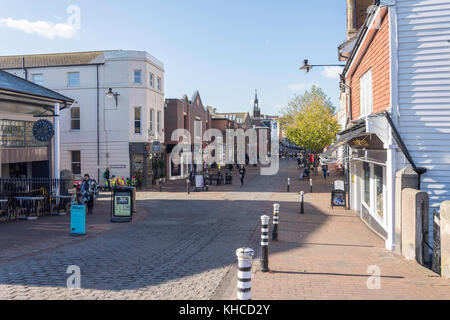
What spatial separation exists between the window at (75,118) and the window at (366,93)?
22.0 m

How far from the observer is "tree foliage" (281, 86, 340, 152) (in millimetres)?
36281

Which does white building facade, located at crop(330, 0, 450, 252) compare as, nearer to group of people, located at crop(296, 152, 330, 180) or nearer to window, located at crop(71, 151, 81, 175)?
group of people, located at crop(296, 152, 330, 180)

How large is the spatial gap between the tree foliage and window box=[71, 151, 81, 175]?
18.4 meters

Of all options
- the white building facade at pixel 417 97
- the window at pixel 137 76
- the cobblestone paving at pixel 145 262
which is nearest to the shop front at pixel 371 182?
the white building facade at pixel 417 97

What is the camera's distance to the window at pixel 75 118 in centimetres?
3034

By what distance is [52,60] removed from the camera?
99.9ft

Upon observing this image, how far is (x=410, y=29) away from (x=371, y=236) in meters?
6.05

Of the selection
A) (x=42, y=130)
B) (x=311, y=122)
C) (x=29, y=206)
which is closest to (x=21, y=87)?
(x=42, y=130)

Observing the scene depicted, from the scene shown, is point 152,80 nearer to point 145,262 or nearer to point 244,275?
point 145,262

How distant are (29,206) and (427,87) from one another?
1441 centimetres

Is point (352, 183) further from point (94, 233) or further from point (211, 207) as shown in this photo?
point (94, 233)

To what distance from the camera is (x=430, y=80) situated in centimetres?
994

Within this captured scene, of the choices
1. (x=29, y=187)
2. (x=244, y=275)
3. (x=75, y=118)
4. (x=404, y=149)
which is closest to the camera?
(x=244, y=275)

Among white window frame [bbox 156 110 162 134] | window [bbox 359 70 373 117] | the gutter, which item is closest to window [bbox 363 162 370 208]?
window [bbox 359 70 373 117]
